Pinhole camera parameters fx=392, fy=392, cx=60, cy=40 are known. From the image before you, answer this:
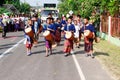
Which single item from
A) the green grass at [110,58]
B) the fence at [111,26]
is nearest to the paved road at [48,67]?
the green grass at [110,58]

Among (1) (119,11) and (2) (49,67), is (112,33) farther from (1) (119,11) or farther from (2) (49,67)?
(2) (49,67)

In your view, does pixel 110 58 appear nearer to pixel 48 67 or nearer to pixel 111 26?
pixel 48 67

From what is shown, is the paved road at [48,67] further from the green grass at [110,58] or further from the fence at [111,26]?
the fence at [111,26]

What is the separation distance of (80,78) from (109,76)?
1029 millimetres

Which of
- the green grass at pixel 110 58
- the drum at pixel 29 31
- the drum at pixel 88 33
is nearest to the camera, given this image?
the green grass at pixel 110 58

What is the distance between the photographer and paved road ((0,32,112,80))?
39.5 ft

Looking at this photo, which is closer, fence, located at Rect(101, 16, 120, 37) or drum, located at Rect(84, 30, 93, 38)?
drum, located at Rect(84, 30, 93, 38)

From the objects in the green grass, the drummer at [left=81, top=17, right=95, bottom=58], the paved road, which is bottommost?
the green grass

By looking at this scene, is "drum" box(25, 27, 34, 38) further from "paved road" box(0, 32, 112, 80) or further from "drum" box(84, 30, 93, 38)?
"drum" box(84, 30, 93, 38)

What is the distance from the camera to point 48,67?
14.0m

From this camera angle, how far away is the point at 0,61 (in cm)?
1537

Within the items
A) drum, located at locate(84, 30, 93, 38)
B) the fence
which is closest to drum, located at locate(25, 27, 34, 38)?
drum, located at locate(84, 30, 93, 38)

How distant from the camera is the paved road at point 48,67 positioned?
1205cm

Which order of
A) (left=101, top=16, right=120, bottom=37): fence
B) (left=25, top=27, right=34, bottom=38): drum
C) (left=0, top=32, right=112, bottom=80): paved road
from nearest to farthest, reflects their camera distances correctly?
1. (left=0, top=32, right=112, bottom=80): paved road
2. (left=25, top=27, right=34, bottom=38): drum
3. (left=101, top=16, right=120, bottom=37): fence
